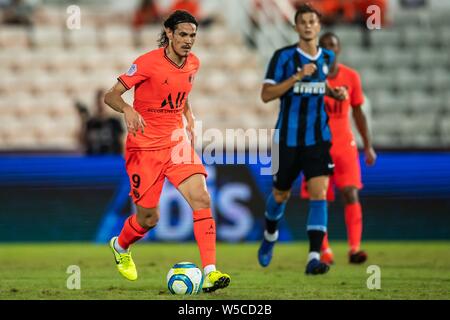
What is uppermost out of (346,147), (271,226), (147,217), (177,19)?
(177,19)

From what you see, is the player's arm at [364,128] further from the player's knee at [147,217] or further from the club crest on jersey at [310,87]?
the player's knee at [147,217]

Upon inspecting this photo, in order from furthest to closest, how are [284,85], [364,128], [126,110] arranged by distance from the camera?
[364,128], [284,85], [126,110]

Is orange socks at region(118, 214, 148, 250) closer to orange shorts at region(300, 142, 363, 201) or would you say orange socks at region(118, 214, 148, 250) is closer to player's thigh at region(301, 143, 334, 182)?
player's thigh at region(301, 143, 334, 182)

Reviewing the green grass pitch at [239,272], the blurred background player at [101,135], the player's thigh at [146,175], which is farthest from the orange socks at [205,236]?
the blurred background player at [101,135]

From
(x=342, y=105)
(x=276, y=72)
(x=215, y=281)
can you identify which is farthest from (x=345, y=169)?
(x=215, y=281)

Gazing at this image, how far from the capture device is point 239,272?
9.84 m

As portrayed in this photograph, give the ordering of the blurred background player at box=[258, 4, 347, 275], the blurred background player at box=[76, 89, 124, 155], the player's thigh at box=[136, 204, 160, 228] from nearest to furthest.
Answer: the player's thigh at box=[136, 204, 160, 228]
the blurred background player at box=[258, 4, 347, 275]
the blurred background player at box=[76, 89, 124, 155]

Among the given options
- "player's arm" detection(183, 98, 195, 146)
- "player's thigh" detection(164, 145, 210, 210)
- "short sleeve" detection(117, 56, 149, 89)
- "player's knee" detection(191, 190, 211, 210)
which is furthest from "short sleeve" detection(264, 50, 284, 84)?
"player's knee" detection(191, 190, 211, 210)

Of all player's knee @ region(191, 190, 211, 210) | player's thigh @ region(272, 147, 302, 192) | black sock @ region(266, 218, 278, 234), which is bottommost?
black sock @ region(266, 218, 278, 234)

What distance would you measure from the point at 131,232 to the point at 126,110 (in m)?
1.24

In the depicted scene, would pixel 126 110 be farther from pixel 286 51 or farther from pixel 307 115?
pixel 307 115

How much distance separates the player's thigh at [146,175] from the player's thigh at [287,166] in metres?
1.55

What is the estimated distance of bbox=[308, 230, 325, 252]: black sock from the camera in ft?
30.9
